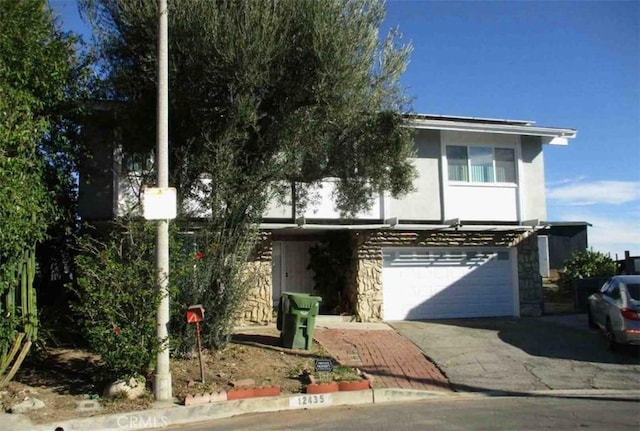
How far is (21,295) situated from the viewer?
974cm

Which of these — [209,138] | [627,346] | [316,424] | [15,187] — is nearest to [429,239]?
[627,346]

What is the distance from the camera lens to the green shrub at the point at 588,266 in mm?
20173

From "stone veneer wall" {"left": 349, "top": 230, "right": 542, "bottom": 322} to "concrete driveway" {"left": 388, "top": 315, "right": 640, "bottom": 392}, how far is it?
3.19 ft

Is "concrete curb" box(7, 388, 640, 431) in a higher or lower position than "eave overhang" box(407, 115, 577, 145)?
lower

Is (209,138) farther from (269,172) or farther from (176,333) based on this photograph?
(176,333)

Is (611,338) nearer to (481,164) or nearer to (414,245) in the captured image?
(414,245)

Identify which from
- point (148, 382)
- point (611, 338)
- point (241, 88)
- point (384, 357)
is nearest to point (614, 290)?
point (611, 338)

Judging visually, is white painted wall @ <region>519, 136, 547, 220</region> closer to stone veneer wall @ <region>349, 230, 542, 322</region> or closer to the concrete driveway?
stone veneer wall @ <region>349, 230, 542, 322</region>

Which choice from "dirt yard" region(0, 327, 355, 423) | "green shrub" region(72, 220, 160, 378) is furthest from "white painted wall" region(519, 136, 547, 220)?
"green shrub" region(72, 220, 160, 378)

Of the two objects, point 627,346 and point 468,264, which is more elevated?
point 468,264

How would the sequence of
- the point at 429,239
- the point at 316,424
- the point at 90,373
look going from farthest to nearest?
the point at 429,239, the point at 90,373, the point at 316,424

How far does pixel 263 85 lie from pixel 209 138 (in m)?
1.28

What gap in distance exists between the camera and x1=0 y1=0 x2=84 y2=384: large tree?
A: 8.86 metres

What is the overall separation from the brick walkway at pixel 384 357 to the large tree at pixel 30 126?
5598mm
